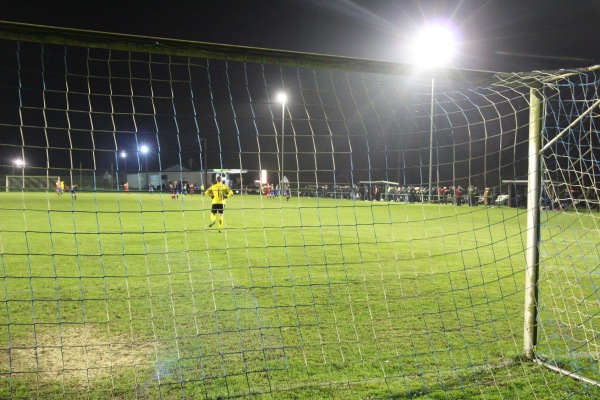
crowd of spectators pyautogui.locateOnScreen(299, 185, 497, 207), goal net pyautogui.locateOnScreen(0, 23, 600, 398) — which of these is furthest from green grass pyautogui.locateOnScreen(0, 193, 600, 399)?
crowd of spectators pyautogui.locateOnScreen(299, 185, 497, 207)

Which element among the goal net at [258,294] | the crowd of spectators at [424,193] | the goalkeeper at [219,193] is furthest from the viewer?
the crowd of spectators at [424,193]

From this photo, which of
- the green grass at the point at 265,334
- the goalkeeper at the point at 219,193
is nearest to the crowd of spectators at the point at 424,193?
the goalkeeper at the point at 219,193

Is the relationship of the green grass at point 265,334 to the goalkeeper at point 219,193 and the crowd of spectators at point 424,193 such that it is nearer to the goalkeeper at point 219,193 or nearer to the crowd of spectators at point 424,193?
the goalkeeper at point 219,193

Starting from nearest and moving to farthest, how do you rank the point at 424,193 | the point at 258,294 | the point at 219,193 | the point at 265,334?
the point at 265,334
the point at 258,294
the point at 219,193
the point at 424,193

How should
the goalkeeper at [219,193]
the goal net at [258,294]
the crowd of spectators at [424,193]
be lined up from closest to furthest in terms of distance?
the goal net at [258,294], the goalkeeper at [219,193], the crowd of spectators at [424,193]

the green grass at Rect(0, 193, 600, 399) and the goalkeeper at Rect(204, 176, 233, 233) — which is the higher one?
the goalkeeper at Rect(204, 176, 233, 233)

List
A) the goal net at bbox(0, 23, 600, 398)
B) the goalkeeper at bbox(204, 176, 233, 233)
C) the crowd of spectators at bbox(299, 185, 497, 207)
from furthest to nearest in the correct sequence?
the crowd of spectators at bbox(299, 185, 497, 207), the goalkeeper at bbox(204, 176, 233, 233), the goal net at bbox(0, 23, 600, 398)

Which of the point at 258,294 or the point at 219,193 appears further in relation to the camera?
the point at 219,193

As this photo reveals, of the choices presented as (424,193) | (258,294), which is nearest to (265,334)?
(258,294)

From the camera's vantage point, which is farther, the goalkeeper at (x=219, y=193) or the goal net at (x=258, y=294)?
the goalkeeper at (x=219, y=193)

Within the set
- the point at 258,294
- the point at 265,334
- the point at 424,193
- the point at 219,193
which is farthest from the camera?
the point at 424,193

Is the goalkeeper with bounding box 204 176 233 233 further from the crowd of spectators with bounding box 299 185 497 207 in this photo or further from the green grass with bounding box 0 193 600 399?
the green grass with bounding box 0 193 600 399

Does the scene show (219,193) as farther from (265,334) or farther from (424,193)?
(424,193)

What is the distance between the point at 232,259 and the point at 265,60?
6.39 m
